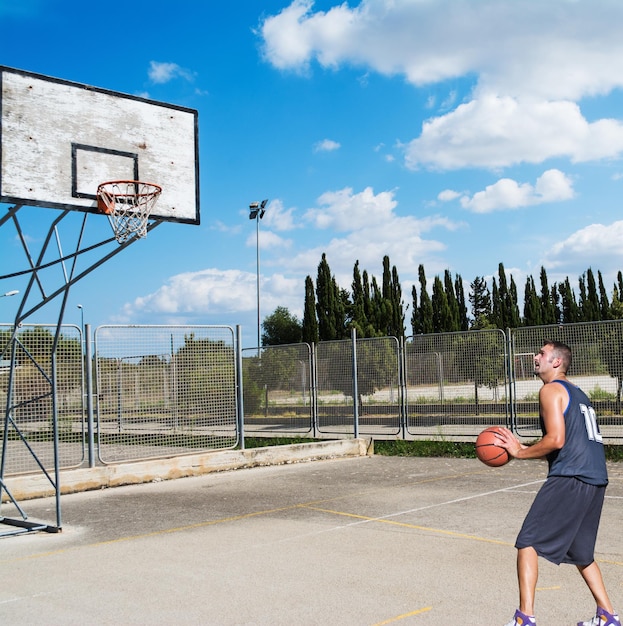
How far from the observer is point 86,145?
9023 millimetres

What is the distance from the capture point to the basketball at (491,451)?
5.47 m

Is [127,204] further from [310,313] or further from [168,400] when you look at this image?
[310,313]

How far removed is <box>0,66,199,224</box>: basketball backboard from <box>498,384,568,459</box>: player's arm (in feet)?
18.8

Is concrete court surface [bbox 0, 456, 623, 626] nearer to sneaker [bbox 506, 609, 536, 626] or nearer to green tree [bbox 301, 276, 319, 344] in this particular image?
sneaker [bbox 506, 609, 536, 626]

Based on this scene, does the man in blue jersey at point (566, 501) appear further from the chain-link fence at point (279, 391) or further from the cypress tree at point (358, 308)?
the cypress tree at point (358, 308)

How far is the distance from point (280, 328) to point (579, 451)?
73.8 metres

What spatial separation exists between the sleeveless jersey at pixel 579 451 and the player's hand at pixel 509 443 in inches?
8.4

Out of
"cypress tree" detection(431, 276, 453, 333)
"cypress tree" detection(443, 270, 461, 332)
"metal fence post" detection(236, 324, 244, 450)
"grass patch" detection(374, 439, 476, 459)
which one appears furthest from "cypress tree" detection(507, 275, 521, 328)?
"metal fence post" detection(236, 324, 244, 450)

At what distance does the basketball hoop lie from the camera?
28.4 feet

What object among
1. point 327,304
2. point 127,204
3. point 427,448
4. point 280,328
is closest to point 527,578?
point 127,204

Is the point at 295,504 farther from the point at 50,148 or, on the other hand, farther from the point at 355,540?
the point at 50,148

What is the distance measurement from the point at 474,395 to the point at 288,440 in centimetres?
448

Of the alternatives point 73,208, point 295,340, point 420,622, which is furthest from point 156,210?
point 295,340

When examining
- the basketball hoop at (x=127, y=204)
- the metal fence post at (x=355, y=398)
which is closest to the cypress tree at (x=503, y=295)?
the metal fence post at (x=355, y=398)
